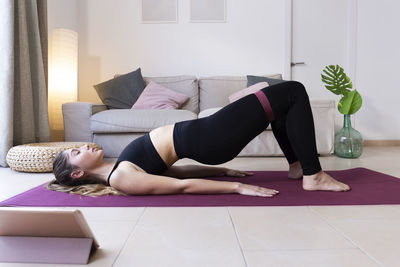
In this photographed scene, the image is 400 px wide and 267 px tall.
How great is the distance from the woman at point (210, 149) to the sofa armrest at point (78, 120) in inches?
67.7

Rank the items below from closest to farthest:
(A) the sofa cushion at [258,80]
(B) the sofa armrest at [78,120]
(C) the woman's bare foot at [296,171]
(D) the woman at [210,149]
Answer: (D) the woman at [210,149] < (C) the woman's bare foot at [296,171] < (B) the sofa armrest at [78,120] < (A) the sofa cushion at [258,80]

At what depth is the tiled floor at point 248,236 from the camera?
999 mm

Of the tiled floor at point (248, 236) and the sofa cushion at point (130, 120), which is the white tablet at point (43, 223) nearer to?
the tiled floor at point (248, 236)

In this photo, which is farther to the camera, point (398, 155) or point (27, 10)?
point (398, 155)

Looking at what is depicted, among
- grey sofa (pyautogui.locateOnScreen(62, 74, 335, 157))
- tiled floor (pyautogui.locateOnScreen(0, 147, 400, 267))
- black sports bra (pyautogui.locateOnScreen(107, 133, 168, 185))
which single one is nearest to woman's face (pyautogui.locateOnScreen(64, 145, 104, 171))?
black sports bra (pyautogui.locateOnScreen(107, 133, 168, 185))

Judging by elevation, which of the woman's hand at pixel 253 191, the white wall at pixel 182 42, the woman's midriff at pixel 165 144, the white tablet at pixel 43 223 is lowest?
the woman's hand at pixel 253 191

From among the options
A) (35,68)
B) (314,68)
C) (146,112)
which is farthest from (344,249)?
(314,68)

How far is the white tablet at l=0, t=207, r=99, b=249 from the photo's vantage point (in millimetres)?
983

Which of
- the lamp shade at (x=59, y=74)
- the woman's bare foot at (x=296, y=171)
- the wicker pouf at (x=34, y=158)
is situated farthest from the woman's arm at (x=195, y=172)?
the lamp shade at (x=59, y=74)

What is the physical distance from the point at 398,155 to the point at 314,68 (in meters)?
1.55

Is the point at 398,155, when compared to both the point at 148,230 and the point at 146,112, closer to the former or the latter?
the point at 146,112

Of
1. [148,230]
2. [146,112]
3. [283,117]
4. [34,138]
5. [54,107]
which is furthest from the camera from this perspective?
[54,107]

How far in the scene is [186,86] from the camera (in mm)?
4113

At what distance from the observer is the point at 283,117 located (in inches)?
73.4
